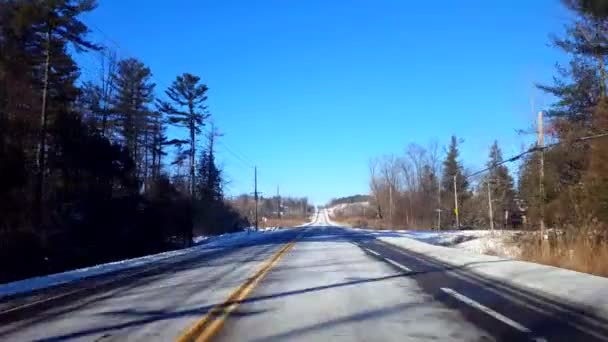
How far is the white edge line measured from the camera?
7992 mm

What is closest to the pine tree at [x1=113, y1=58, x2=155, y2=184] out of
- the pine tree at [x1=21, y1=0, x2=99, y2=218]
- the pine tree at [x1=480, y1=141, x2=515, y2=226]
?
the pine tree at [x1=21, y1=0, x2=99, y2=218]

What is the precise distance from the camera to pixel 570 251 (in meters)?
17.8

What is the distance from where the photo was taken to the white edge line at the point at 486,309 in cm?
799

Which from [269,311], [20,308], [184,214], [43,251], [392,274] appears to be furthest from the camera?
[184,214]

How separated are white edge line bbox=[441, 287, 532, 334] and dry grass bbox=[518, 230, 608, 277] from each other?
511cm

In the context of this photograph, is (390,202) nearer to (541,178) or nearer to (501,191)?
(501,191)

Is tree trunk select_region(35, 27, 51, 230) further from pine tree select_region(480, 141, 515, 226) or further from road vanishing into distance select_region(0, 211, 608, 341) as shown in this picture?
pine tree select_region(480, 141, 515, 226)

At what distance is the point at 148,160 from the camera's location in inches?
2416

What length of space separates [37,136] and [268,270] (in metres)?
18.6

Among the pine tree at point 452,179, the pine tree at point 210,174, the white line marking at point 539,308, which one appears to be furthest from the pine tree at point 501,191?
the white line marking at point 539,308

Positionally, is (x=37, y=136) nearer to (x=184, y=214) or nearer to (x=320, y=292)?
(x=184, y=214)

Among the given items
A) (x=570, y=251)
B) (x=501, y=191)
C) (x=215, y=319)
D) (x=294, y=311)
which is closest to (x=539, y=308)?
(x=294, y=311)

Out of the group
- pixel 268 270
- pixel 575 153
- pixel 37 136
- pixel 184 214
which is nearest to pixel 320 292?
pixel 268 270

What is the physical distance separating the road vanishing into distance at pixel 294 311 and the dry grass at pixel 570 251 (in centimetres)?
322
